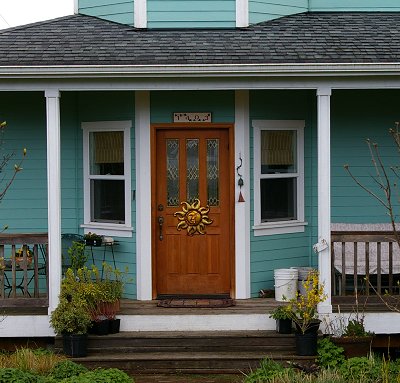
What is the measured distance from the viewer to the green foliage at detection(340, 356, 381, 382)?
9031mm

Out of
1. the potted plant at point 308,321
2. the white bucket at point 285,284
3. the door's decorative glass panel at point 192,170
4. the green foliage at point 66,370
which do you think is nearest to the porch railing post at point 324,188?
the potted plant at point 308,321

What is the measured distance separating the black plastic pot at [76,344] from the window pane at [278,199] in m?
3.18

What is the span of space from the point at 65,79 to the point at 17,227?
2.84 m

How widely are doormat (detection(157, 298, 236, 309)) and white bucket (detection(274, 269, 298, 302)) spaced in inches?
23.5

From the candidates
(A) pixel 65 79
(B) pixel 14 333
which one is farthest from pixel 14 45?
(B) pixel 14 333

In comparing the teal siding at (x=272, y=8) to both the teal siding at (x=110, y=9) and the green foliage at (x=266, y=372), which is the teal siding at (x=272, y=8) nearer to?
the teal siding at (x=110, y=9)

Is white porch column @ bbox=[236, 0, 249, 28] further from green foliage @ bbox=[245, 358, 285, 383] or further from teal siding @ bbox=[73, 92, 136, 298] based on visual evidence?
green foliage @ bbox=[245, 358, 285, 383]

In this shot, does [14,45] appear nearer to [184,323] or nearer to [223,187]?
[223,187]

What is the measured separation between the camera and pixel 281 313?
10.3 meters

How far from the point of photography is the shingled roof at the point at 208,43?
10500mm

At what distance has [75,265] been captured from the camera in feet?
37.3

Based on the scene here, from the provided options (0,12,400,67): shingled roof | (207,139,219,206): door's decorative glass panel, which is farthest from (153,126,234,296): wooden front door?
(0,12,400,67): shingled roof

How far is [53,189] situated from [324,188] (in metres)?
3.17

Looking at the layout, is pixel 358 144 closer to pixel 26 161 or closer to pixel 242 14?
pixel 242 14
